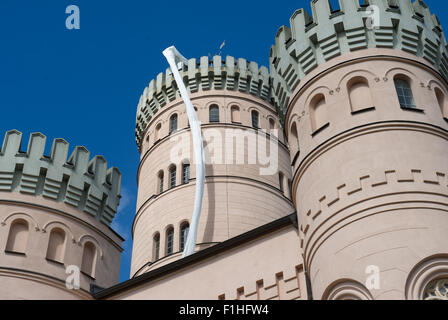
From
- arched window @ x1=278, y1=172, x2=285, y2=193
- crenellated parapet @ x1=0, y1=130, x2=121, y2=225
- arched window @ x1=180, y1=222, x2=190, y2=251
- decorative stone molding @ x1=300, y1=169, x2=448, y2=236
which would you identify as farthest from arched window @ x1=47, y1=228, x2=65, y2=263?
decorative stone molding @ x1=300, y1=169, x2=448, y2=236

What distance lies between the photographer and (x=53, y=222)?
25.2m

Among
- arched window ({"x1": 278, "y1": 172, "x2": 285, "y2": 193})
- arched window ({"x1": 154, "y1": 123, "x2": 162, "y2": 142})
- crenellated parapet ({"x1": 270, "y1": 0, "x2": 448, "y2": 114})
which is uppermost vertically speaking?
arched window ({"x1": 154, "y1": 123, "x2": 162, "y2": 142})

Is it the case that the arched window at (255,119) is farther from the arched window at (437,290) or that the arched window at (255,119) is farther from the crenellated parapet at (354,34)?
the arched window at (437,290)

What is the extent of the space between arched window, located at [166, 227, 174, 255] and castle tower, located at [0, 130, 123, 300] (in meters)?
2.42

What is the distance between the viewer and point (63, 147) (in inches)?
1093

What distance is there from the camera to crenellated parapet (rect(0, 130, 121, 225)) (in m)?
25.8

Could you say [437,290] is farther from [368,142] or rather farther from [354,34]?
[354,34]

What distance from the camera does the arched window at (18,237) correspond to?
24.2 meters

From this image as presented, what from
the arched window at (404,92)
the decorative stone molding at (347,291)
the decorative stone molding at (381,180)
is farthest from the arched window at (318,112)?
the decorative stone molding at (347,291)

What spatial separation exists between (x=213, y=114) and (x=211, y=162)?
364 cm

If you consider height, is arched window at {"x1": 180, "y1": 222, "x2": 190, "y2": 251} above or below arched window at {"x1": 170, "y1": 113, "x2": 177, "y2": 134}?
below

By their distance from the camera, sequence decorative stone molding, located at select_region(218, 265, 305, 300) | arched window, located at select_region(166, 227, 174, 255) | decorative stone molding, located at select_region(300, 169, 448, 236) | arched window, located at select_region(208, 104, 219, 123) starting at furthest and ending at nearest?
arched window, located at select_region(208, 104, 219, 123)
arched window, located at select_region(166, 227, 174, 255)
decorative stone molding, located at select_region(218, 265, 305, 300)
decorative stone molding, located at select_region(300, 169, 448, 236)

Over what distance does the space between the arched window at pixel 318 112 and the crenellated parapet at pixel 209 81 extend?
647 inches

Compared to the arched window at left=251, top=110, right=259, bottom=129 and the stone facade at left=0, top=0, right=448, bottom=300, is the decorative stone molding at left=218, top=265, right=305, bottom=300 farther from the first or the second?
the arched window at left=251, top=110, right=259, bottom=129
